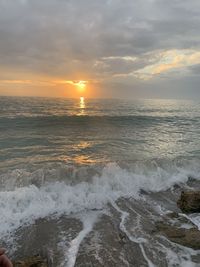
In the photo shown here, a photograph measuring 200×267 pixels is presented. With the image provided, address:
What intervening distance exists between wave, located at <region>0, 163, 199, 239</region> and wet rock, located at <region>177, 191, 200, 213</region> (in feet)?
5.80

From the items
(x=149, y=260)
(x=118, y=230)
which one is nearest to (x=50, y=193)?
(x=118, y=230)

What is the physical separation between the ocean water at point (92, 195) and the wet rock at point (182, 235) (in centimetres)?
15

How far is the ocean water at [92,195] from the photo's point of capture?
6754mm

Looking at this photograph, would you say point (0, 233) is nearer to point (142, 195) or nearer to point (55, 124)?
point (142, 195)

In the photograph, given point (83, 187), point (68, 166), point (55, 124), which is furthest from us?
point (55, 124)

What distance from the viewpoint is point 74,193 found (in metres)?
10.1

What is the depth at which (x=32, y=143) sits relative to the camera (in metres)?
18.1

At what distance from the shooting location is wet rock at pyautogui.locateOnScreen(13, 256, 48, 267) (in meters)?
5.65

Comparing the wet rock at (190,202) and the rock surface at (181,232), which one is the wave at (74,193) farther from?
the rock surface at (181,232)

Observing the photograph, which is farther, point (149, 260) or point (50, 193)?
point (50, 193)

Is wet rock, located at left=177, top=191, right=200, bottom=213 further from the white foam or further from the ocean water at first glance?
the white foam

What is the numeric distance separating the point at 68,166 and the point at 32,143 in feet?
19.1

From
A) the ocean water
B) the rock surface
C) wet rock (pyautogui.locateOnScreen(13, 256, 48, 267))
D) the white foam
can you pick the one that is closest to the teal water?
the ocean water

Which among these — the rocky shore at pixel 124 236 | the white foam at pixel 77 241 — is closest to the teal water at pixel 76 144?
the white foam at pixel 77 241
